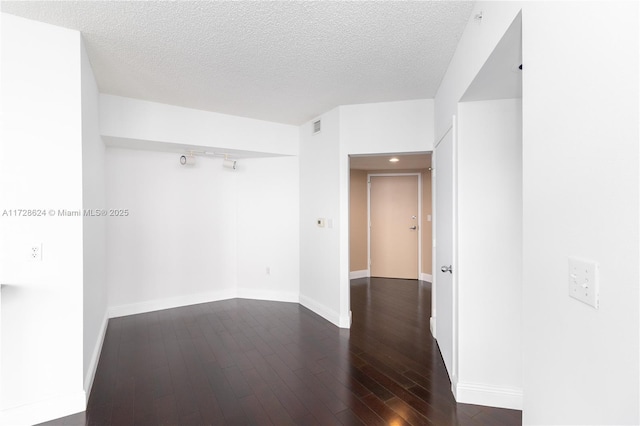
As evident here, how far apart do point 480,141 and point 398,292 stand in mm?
3388

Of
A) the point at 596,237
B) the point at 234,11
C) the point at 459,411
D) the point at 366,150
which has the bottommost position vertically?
the point at 459,411

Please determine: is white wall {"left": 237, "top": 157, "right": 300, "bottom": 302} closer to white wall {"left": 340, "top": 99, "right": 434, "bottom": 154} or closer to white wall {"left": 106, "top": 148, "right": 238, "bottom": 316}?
white wall {"left": 106, "top": 148, "right": 238, "bottom": 316}

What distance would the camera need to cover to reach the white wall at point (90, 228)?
2.15 m

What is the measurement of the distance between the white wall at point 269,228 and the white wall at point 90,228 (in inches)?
71.7

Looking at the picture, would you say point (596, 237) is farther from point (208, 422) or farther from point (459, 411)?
point (208, 422)

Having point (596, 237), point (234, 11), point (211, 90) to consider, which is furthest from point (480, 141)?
point (211, 90)

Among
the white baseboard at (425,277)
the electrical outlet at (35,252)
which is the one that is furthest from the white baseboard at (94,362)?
the white baseboard at (425,277)

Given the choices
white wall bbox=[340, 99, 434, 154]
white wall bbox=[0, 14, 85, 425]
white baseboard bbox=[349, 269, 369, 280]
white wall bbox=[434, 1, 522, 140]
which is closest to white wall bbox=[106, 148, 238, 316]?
white wall bbox=[0, 14, 85, 425]

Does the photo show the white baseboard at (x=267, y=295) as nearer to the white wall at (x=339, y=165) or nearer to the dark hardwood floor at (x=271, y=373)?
the white wall at (x=339, y=165)

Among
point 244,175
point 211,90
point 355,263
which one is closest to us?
point 211,90

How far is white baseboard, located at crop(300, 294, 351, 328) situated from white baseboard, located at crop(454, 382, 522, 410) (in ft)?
4.85

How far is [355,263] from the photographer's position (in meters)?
5.95

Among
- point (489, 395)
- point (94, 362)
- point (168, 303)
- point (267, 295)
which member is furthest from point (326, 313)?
point (94, 362)

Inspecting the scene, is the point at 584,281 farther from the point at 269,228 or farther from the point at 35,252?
the point at 269,228
